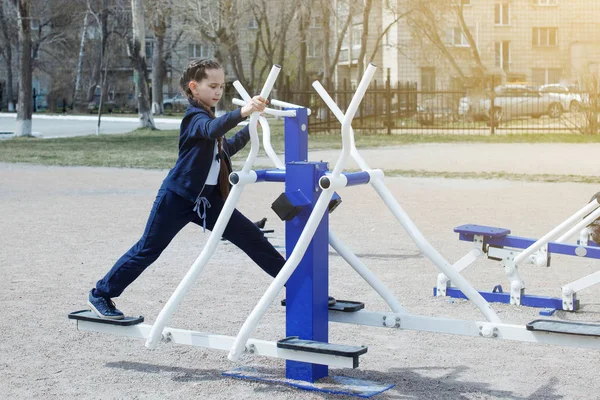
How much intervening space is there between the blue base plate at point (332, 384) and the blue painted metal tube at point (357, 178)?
35.4 inches

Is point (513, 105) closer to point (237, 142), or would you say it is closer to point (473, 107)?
point (473, 107)

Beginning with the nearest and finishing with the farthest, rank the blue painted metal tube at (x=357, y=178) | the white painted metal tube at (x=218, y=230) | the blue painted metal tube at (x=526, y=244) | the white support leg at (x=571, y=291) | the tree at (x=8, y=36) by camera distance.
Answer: the blue painted metal tube at (x=357, y=178) → the white painted metal tube at (x=218, y=230) → the white support leg at (x=571, y=291) → the blue painted metal tube at (x=526, y=244) → the tree at (x=8, y=36)

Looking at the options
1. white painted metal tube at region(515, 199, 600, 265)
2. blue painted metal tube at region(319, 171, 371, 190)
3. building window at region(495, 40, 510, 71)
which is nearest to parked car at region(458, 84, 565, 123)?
white painted metal tube at region(515, 199, 600, 265)

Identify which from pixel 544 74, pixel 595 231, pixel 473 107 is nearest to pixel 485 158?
pixel 473 107

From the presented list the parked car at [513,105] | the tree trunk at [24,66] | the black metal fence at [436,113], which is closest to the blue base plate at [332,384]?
the black metal fence at [436,113]

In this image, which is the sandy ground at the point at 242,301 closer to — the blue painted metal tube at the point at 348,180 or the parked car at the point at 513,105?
the blue painted metal tube at the point at 348,180

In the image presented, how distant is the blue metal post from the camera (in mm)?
4266

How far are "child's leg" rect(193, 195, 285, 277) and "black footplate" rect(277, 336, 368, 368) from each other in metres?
0.67

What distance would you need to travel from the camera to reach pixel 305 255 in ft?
14.1

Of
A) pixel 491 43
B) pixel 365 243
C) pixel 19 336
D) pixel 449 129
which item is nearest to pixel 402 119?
pixel 449 129

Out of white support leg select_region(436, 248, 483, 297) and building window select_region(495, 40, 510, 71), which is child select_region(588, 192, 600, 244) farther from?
building window select_region(495, 40, 510, 71)

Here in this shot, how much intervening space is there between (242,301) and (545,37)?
215 feet

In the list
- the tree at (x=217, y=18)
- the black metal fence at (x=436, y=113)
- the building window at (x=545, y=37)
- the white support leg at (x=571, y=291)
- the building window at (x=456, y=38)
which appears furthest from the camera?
the building window at (x=545, y=37)

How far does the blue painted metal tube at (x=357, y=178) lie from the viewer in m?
4.24
